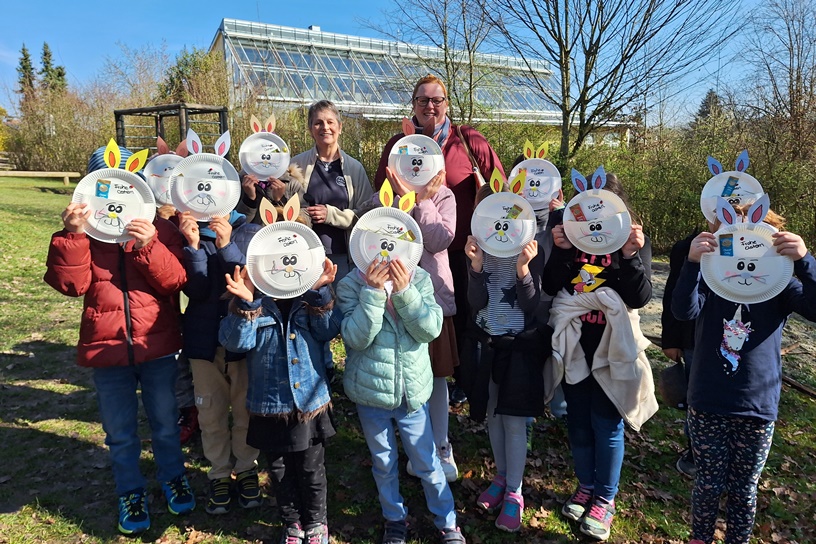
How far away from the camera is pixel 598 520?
2686 mm

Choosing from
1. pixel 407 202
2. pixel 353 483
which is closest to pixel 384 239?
pixel 407 202

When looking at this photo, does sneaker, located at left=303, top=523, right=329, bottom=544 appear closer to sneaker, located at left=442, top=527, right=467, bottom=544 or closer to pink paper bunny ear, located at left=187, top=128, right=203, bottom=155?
sneaker, located at left=442, top=527, right=467, bottom=544

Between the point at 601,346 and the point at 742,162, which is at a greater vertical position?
the point at 742,162

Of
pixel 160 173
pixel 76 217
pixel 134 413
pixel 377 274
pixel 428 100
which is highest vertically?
pixel 428 100

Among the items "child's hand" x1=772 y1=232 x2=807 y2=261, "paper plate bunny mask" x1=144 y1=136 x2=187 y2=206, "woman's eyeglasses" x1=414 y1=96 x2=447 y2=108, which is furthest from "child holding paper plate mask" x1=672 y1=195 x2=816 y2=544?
"paper plate bunny mask" x1=144 y1=136 x2=187 y2=206

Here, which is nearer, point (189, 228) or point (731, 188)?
point (731, 188)

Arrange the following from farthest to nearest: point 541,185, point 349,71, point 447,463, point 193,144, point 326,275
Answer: point 349,71, point 541,185, point 447,463, point 193,144, point 326,275

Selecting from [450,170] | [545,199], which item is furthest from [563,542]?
[450,170]

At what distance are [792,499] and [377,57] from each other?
23.9 metres

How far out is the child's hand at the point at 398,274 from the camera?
2350 mm

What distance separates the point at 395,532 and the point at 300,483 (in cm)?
57

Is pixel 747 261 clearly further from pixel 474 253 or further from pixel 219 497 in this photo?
pixel 219 497

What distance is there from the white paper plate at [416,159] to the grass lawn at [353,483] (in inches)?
76.3

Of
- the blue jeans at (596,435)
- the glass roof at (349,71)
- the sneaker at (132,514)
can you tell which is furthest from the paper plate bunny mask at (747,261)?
the glass roof at (349,71)
